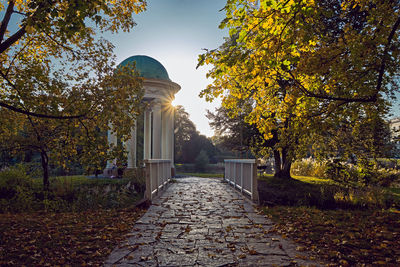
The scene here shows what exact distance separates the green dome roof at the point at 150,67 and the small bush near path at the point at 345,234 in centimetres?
1254

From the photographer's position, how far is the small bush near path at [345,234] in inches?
141

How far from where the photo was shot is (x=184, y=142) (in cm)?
4112

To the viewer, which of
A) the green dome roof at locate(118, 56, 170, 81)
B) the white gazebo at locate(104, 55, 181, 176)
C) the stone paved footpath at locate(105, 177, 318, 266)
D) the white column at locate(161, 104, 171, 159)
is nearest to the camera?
the stone paved footpath at locate(105, 177, 318, 266)

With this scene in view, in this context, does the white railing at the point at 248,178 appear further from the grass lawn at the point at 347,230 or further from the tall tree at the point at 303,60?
the tall tree at the point at 303,60

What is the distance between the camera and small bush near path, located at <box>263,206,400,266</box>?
359 centimetres

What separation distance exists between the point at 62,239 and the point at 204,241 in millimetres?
2390

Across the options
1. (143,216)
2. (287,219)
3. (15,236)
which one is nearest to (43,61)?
(15,236)

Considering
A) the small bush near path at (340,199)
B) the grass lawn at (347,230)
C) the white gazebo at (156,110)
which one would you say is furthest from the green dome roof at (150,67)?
the grass lawn at (347,230)

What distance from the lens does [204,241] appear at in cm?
427

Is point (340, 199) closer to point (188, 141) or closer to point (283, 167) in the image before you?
point (283, 167)

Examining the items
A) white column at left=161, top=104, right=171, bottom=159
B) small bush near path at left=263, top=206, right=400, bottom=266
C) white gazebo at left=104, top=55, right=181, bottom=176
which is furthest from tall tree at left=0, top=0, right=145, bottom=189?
white column at left=161, top=104, right=171, bottom=159

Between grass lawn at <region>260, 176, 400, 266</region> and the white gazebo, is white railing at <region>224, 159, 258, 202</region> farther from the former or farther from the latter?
the white gazebo

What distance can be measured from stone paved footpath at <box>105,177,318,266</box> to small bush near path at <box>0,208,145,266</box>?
32cm

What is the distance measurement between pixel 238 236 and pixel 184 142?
1446 inches
